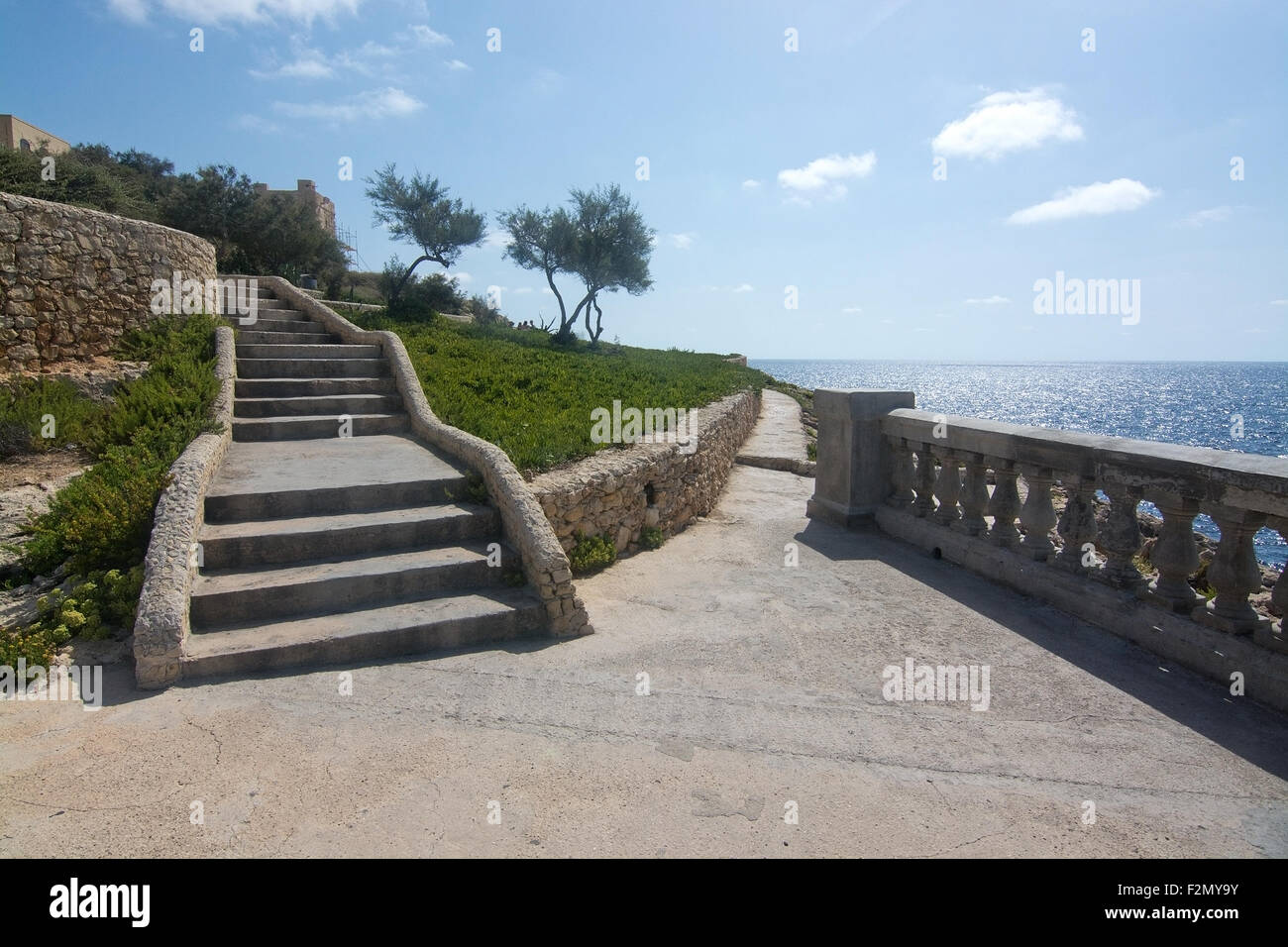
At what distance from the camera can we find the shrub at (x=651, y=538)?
682 centimetres

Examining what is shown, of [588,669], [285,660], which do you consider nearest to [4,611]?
[285,660]

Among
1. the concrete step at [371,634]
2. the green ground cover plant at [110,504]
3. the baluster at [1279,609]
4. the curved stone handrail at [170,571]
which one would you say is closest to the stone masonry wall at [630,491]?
the concrete step at [371,634]

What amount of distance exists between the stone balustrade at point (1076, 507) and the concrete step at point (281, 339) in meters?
7.78

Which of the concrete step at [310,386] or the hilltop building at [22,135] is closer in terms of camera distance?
the concrete step at [310,386]

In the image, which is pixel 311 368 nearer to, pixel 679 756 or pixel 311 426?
pixel 311 426

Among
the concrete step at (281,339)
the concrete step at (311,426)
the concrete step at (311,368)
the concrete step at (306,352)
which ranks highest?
the concrete step at (281,339)

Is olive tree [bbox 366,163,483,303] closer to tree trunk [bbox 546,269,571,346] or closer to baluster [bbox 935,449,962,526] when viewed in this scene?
tree trunk [bbox 546,269,571,346]

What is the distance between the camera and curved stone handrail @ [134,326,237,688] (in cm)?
373

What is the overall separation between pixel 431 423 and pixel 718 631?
14.0ft

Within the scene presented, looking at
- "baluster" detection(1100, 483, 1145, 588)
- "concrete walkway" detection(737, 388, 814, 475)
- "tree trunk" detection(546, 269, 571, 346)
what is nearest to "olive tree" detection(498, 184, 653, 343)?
"tree trunk" detection(546, 269, 571, 346)

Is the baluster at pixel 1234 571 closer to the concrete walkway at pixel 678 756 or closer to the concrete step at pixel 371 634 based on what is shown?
the concrete walkway at pixel 678 756

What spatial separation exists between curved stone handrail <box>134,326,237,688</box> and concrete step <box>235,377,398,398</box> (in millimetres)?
2909
